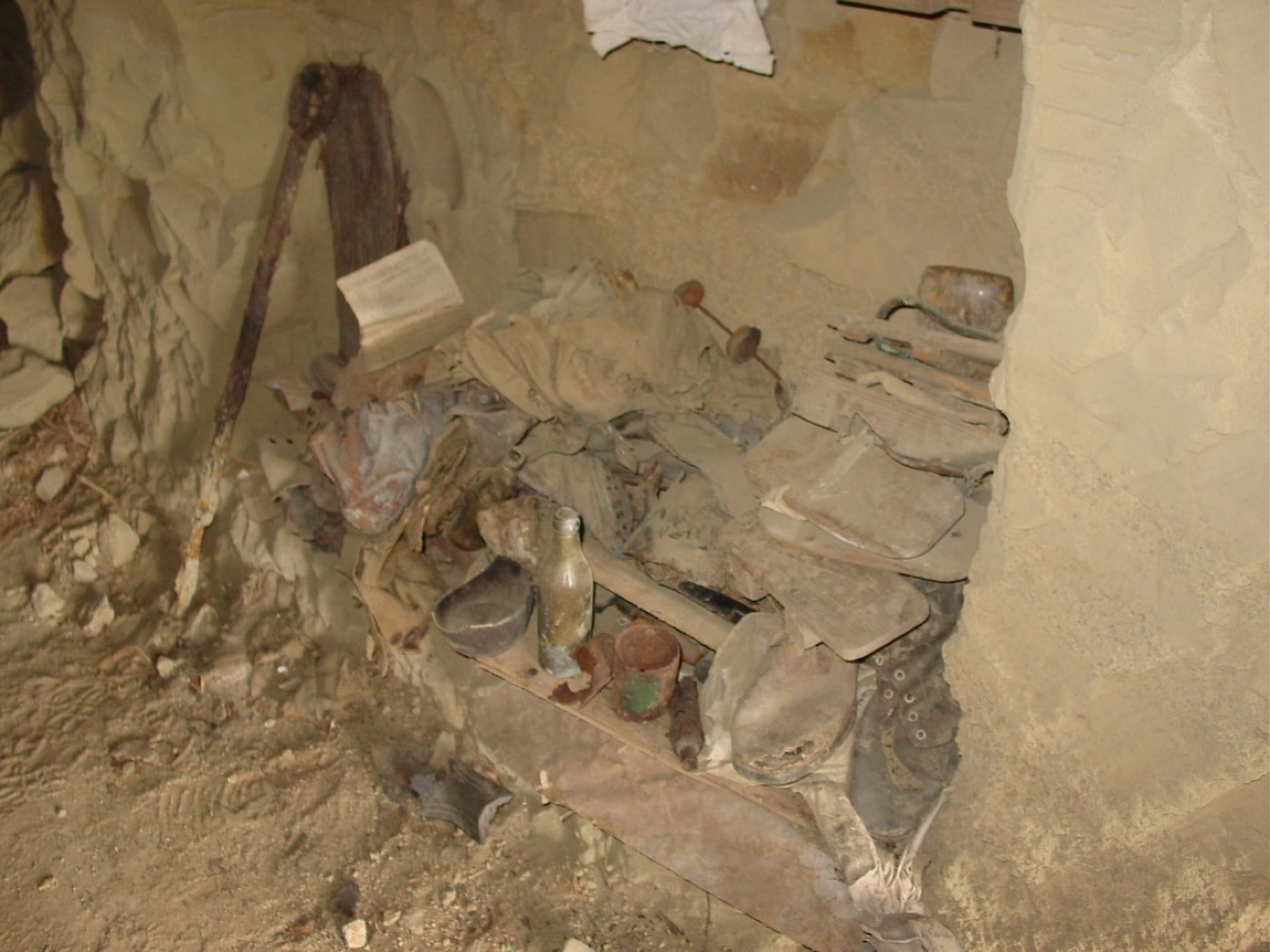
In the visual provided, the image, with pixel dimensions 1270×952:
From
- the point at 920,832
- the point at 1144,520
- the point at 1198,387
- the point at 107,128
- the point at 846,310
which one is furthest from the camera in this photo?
the point at 107,128

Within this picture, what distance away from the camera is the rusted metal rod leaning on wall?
3201 millimetres

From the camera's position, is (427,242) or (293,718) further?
(427,242)

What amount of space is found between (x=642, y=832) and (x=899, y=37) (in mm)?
2198

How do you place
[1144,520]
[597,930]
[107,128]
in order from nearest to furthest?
[1144,520] → [597,930] → [107,128]

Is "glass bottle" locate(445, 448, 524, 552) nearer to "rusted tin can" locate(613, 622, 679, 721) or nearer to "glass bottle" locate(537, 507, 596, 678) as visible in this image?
"glass bottle" locate(537, 507, 596, 678)

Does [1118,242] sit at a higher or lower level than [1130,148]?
lower

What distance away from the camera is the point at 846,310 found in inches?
114

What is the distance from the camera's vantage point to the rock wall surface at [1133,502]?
148 centimetres

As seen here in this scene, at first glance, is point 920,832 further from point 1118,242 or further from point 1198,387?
point 1118,242

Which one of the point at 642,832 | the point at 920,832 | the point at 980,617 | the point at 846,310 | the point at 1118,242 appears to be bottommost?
the point at 642,832

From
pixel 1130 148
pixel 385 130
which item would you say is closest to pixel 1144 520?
pixel 1130 148

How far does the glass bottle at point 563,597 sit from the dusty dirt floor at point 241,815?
47 centimetres

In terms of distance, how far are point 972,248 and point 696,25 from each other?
100 centimetres

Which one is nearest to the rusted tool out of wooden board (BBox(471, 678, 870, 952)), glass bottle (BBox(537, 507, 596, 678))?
glass bottle (BBox(537, 507, 596, 678))
